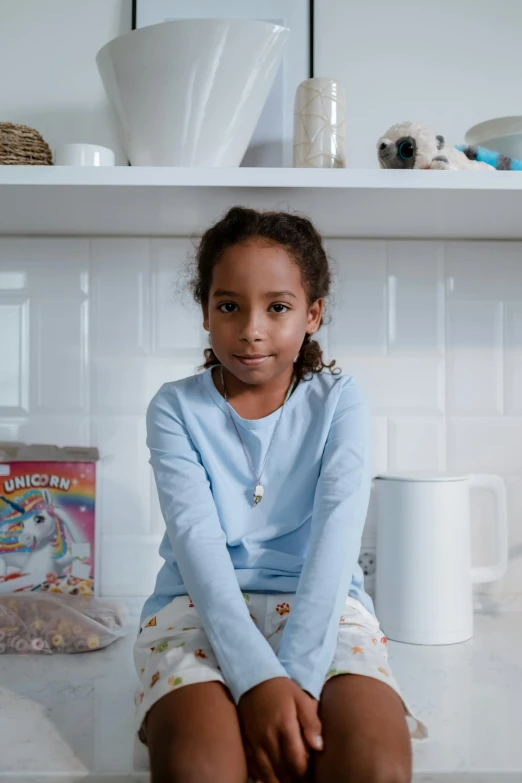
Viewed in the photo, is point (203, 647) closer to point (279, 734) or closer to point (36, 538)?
point (279, 734)

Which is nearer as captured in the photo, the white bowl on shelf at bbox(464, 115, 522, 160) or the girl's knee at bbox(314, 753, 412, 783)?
the girl's knee at bbox(314, 753, 412, 783)

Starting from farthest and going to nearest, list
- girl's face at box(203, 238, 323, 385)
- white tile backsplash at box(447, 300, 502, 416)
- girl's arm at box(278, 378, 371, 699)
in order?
1. white tile backsplash at box(447, 300, 502, 416)
2. girl's face at box(203, 238, 323, 385)
3. girl's arm at box(278, 378, 371, 699)

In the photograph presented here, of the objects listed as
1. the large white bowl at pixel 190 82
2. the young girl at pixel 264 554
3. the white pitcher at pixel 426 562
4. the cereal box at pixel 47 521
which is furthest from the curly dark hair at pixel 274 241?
the cereal box at pixel 47 521

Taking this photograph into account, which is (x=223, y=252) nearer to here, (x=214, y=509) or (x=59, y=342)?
(x=214, y=509)

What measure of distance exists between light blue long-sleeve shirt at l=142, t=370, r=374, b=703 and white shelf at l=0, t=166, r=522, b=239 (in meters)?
0.22

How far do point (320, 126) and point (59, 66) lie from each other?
1.38 feet

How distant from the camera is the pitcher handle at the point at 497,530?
1021 millimetres

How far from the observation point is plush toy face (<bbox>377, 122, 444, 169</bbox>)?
86cm

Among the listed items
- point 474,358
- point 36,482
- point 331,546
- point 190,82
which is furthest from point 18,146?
point 474,358

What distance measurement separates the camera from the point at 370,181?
2.80ft

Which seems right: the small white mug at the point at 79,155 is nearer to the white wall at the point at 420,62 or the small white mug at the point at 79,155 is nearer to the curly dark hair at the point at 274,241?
the curly dark hair at the point at 274,241

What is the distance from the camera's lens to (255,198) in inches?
36.1

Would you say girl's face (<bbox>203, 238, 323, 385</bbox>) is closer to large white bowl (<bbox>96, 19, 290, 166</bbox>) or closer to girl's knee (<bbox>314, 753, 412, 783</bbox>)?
large white bowl (<bbox>96, 19, 290, 166</bbox>)

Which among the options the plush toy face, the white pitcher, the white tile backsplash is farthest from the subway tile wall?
the plush toy face
